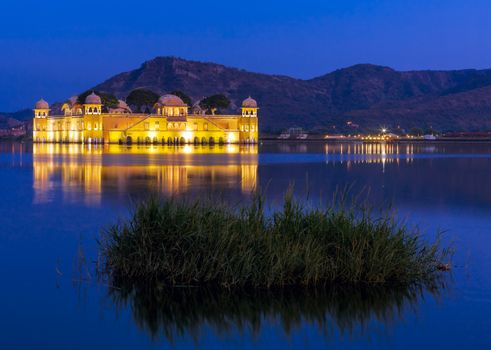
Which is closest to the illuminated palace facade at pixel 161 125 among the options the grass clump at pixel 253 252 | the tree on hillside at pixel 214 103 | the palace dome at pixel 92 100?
the palace dome at pixel 92 100

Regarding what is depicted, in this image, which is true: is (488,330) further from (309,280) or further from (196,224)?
(196,224)

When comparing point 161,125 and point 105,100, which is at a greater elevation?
point 105,100

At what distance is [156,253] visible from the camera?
925 cm

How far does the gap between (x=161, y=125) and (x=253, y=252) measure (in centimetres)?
8937

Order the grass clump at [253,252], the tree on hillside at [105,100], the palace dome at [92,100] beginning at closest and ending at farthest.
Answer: the grass clump at [253,252]
the palace dome at [92,100]
the tree on hillside at [105,100]

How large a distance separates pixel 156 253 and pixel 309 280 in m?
2.02

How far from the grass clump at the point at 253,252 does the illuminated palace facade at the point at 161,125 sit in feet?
287

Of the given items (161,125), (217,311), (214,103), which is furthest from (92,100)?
(217,311)

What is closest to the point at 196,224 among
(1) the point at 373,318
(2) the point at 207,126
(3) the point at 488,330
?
(1) the point at 373,318

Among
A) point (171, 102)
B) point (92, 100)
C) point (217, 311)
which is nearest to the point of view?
point (217, 311)

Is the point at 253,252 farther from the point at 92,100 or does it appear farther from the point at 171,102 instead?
the point at 92,100

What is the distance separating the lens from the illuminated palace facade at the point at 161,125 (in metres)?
97.0

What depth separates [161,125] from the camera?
97.2 m

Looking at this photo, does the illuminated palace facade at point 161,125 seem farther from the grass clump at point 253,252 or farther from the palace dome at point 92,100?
the grass clump at point 253,252
